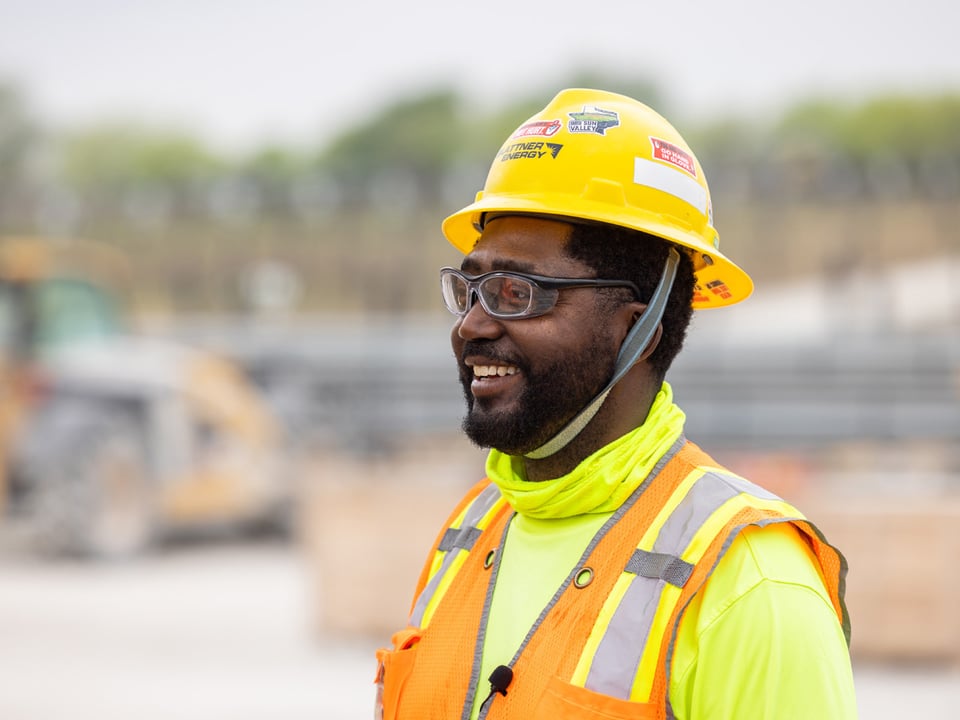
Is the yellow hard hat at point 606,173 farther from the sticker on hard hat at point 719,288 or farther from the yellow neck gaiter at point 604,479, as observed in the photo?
the yellow neck gaiter at point 604,479

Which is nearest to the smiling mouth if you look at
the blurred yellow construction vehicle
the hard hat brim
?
the hard hat brim

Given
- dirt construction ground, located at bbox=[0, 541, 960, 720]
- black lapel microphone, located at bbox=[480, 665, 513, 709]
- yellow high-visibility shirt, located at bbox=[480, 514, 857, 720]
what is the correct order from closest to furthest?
1. yellow high-visibility shirt, located at bbox=[480, 514, 857, 720]
2. black lapel microphone, located at bbox=[480, 665, 513, 709]
3. dirt construction ground, located at bbox=[0, 541, 960, 720]

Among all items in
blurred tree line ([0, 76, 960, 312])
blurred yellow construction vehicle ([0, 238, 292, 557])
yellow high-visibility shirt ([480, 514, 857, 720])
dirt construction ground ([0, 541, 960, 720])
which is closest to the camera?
yellow high-visibility shirt ([480, 514, 857, 720])

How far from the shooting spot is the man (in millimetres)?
1753

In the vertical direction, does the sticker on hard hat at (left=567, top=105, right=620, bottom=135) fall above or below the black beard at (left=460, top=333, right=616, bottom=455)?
above

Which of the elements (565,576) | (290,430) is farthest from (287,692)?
(290,430)

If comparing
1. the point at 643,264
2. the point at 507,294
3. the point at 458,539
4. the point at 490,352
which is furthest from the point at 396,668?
the point at 643,264

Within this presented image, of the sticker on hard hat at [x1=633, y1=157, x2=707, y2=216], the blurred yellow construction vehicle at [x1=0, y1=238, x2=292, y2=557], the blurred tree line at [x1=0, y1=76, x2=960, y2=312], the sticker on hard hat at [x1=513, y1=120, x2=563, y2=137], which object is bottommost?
the blurred yellow construction vehicle at [x1=0, y1=238, x2=292, y2=557]

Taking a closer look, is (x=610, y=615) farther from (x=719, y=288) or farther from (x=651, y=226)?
(x=719, y=288)

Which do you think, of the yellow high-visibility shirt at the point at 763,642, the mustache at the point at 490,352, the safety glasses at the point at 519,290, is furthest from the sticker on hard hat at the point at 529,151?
the yellow high-visibility shirt at the point at 763,642

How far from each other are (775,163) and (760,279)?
4.32 metres

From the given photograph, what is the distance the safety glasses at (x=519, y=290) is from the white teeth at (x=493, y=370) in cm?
9

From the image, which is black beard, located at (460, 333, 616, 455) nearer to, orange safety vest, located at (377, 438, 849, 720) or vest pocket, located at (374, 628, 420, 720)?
orange safety vest, located at (377, 438, 849, 720)

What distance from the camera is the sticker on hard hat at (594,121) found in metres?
2.19
